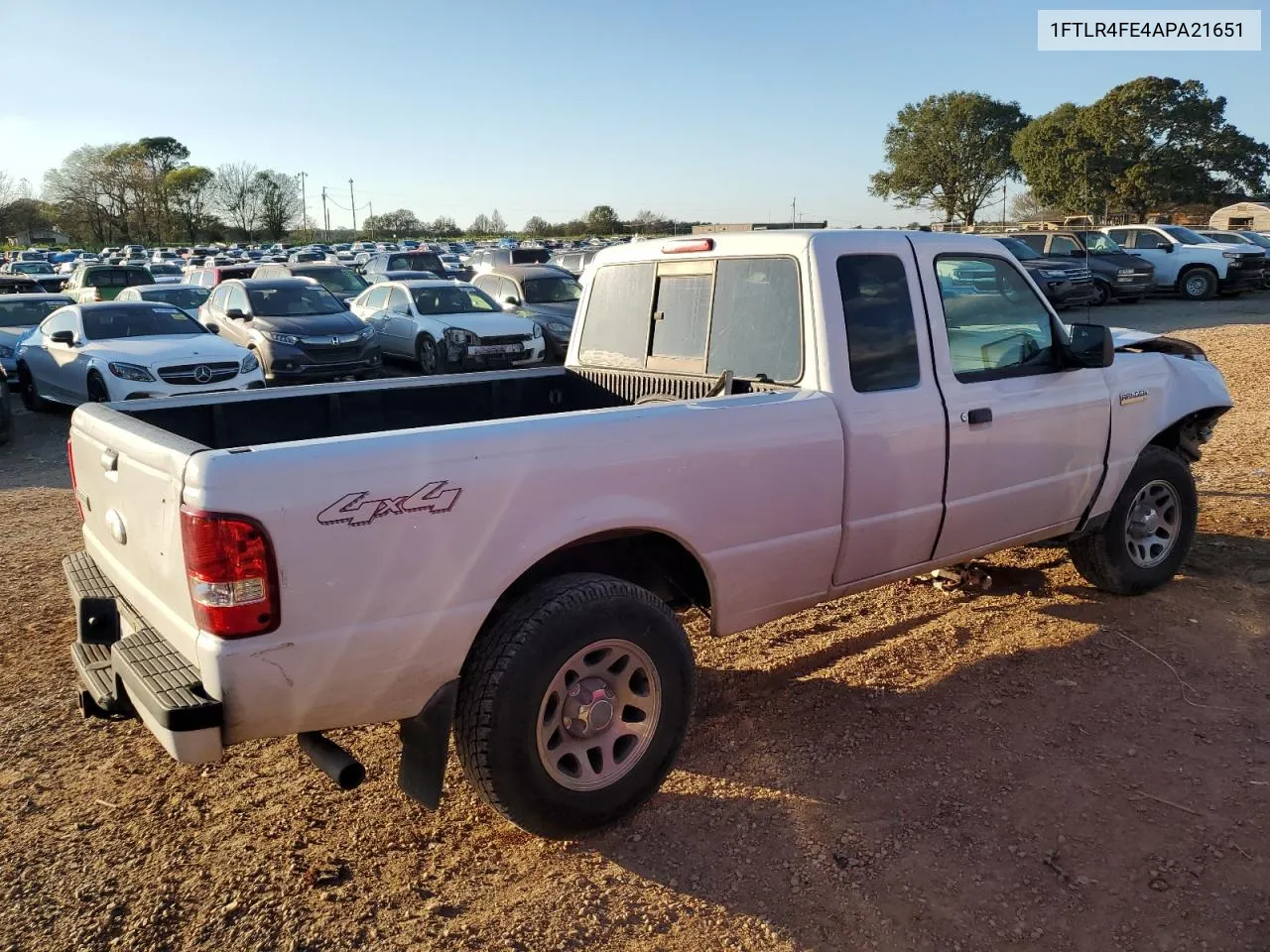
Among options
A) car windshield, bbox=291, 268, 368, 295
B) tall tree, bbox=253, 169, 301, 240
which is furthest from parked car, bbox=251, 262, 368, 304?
tall tree, bbox=253, 169, 301, 240

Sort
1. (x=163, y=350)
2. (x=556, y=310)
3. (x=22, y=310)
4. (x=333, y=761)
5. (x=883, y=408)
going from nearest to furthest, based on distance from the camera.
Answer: (x=333, y=761) < (x=883, y=408) < (x=163, y=350) < (x=22, y=310) < (x=556, y=310)

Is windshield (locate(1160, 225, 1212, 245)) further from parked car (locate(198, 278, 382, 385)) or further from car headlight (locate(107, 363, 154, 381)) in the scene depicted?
car headlight (locate(107, 363, 154, 381))

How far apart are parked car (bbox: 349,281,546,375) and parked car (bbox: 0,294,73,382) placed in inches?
200

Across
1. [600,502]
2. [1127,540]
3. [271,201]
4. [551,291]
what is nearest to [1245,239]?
[551,291]

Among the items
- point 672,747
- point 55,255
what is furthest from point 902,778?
point 55,255

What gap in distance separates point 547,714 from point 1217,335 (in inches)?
715

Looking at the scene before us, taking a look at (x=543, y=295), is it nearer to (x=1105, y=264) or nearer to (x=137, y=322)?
(x=137, y=322)

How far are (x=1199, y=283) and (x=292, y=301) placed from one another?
2257 centimetres

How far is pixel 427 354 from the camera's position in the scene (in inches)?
653

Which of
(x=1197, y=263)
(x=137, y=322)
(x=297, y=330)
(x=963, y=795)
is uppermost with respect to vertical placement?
(x=1197, y=263)

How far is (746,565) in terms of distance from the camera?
12.3ft

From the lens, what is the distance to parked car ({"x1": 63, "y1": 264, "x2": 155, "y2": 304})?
20.3 m

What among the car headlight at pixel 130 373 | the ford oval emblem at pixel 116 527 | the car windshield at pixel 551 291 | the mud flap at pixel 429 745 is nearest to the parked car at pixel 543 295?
the car windshield at pixel 551 291

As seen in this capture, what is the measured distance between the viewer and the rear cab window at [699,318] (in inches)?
165
